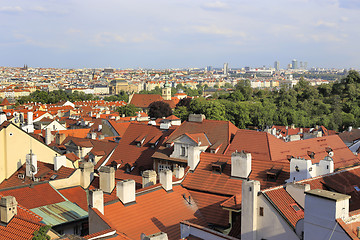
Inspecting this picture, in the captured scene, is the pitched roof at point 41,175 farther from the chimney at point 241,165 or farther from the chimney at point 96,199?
the chimney at point 241,165

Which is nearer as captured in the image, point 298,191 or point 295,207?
point 295,207

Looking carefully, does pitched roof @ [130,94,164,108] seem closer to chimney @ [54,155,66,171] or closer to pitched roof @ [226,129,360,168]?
pitched roof @ [226,129,360,168]

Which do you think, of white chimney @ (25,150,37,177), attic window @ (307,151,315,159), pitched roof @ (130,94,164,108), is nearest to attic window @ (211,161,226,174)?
white chimney @ (25,150,37,177)

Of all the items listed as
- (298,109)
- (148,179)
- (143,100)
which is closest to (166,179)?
(148,179)

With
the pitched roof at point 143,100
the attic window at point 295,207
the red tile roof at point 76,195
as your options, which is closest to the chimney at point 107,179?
the red tile roof at point 76,195

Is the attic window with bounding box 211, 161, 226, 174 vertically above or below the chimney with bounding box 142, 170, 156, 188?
above

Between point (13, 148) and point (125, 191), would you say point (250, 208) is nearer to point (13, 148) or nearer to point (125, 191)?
point (125, 191)

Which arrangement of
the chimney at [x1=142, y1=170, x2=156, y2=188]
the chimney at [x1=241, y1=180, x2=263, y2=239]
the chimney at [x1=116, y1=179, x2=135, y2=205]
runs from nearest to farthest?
the chimney at [x1=241, y1=180, x2=263, y2=239] → the chimney at [x1=116, y1=179, x2=135, y2=205] → the chimney at [x1=142, y1=170, x2=156, y2=188]
